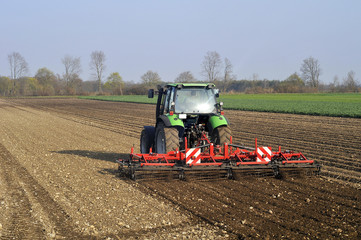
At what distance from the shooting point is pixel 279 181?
830 centimetres

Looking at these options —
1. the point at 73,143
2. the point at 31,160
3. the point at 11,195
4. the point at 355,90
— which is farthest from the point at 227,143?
the point at 355,90

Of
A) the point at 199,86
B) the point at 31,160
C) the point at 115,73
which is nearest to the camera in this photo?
the point at 199,86

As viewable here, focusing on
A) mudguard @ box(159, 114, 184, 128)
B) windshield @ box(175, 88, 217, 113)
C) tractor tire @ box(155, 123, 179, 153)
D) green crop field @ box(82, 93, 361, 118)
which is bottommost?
green crop field @ box(82, 93, 361, 118)

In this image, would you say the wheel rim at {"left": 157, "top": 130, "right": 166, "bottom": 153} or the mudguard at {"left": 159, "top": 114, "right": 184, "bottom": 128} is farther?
the wheel rim at {"left": 157, "top": 130, "right": 166, "bottom": 153}

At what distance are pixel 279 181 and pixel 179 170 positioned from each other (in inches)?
79.7

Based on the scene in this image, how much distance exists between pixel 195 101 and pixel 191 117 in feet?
1.25

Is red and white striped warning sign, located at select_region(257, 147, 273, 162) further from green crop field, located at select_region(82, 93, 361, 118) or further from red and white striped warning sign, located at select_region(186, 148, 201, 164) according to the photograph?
green crop field, located at select_region(82, 93, 361, 118)

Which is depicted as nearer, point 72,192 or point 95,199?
point 95,199

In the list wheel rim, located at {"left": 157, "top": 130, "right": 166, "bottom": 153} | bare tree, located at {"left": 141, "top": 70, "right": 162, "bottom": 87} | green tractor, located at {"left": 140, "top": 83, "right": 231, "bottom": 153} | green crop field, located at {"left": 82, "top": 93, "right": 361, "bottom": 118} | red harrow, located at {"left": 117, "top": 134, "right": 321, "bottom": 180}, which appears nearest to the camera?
red harrow, located at {"left": 117, "top": 134, "right": 321, "bottom": 180}

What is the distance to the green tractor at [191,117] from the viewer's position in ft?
29.9

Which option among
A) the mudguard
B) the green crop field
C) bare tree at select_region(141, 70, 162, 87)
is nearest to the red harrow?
the mudguard

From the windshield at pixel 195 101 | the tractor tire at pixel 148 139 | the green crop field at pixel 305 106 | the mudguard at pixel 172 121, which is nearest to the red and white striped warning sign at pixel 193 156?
the mudguard at pixel 172 121

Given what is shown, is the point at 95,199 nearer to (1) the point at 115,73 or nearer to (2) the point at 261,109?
(2) the point at 261,109

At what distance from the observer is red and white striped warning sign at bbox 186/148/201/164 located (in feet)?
26.8
